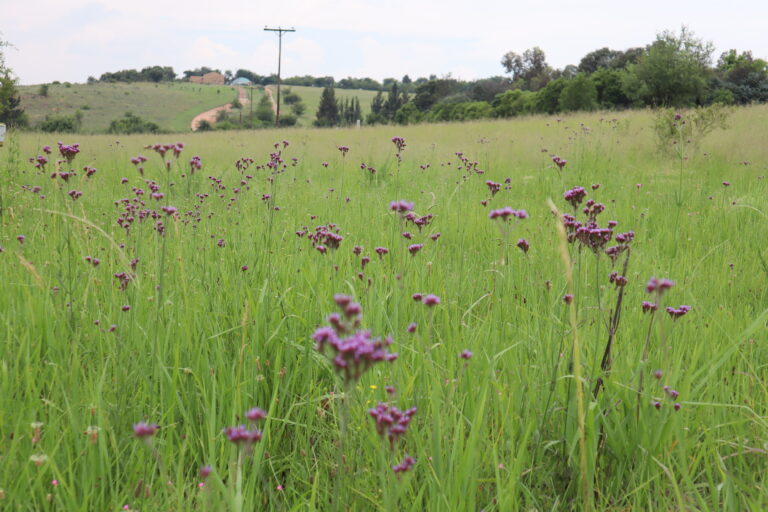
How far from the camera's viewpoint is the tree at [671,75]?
33.0 meters

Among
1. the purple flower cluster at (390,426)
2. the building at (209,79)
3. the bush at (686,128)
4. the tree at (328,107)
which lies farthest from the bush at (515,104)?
the building at (209,79)

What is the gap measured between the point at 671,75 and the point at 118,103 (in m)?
100

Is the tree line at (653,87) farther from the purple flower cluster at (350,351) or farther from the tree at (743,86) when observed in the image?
the purple flower cluster at (350,351)

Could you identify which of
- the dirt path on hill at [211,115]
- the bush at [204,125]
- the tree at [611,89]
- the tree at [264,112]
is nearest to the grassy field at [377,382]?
the tree at [611,89]

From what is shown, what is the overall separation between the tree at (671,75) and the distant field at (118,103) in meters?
70.7

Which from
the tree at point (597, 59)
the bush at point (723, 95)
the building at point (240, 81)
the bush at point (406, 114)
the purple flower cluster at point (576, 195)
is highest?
the building at point (240, 81)

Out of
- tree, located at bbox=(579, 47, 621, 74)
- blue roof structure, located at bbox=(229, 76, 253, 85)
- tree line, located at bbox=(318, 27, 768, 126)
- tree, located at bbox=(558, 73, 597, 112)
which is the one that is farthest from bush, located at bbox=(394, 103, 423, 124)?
blue roof structure, located at bbox=(229, 76, 253, 85)

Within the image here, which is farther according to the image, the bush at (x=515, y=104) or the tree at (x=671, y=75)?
the bush at (x=515, y=104)

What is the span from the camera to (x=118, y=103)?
99.1 metres

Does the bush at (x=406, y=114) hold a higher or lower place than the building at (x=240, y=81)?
lower

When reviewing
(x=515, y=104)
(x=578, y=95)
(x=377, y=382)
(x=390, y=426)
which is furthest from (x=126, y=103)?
(x=390, y=426)

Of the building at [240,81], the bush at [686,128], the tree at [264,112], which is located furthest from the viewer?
the building at [240,81]

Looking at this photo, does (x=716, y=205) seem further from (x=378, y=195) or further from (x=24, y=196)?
(x=24, y=196)

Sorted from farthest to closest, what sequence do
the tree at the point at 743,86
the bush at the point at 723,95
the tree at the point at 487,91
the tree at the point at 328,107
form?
1. the tree at the point at 328,107
2. the tree at the point at 487,91
3. the tree at the point at 743,86
4. the bush at the point at 723,95
